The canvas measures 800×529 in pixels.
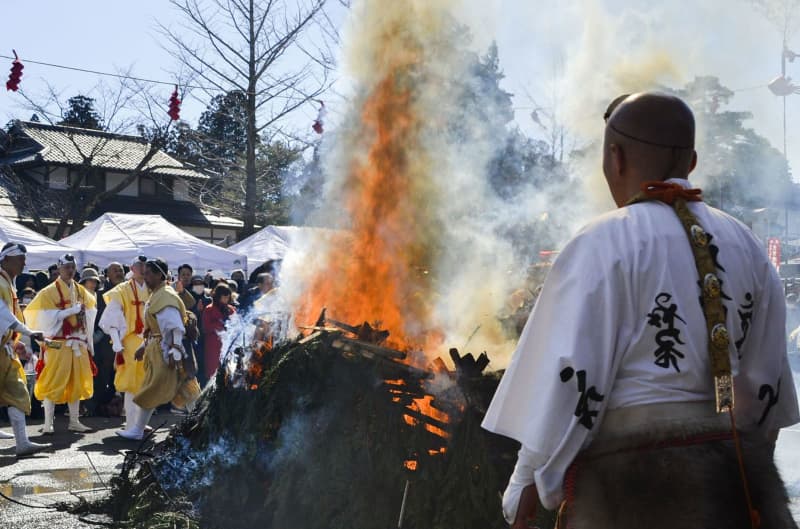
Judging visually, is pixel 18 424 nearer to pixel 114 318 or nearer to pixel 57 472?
pixel 57 472

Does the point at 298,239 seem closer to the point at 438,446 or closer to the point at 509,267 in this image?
the point at 438,446

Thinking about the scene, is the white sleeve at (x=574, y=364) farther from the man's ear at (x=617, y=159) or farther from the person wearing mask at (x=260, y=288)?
the person wearing mask at (x=260, y=288)

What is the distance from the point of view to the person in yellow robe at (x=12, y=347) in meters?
8.85

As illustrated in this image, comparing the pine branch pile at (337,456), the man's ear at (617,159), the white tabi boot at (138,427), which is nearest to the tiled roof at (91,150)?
the white tabi boot at (138,427)

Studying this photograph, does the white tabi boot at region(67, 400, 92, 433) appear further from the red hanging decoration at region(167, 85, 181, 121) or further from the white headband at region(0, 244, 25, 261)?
Answer: the red hanging decoration at region(167, 85, 181, 121)

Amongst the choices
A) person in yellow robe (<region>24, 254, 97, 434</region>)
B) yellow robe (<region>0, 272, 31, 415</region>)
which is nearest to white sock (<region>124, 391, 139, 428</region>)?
person in yellow robe (<region>24, 254, 97, 434</region>)

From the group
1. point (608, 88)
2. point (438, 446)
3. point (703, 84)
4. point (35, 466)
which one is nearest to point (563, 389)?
point (438, 446)

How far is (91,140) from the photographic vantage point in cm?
3894

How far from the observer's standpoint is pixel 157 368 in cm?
958

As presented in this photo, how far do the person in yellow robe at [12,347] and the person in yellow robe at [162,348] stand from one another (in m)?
1.21

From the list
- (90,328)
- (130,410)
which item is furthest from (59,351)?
(130,410)

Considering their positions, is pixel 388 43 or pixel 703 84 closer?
pixel 388 43

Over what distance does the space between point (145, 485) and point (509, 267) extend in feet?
18.6

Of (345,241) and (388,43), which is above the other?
(388,43)
